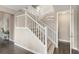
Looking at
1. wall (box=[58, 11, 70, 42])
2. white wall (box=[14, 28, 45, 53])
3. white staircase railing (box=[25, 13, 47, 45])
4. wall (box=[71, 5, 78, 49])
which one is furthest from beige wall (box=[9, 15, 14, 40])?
wall (box=[71, 5, 78, 49])

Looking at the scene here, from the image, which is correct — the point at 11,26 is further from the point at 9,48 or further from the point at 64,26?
the point at 64,26

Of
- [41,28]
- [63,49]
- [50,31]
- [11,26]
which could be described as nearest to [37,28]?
[41,28]

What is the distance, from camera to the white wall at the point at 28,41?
226cm

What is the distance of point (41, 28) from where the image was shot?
2.31m

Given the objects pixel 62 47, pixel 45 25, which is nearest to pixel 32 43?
pixel 45 25

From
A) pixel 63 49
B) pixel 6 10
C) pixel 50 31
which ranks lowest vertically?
pixel 63 49

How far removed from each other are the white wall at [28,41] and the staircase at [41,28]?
0.09 m

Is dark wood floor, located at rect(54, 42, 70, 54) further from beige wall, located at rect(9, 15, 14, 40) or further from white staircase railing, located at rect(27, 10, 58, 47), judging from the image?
beige wall, located at rect(9, 15, 14, 40)

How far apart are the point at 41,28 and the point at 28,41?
1.40 feet

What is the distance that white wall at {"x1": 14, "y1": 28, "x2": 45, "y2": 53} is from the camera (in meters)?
2.26

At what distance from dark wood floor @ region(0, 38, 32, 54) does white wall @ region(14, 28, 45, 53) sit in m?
0.09
